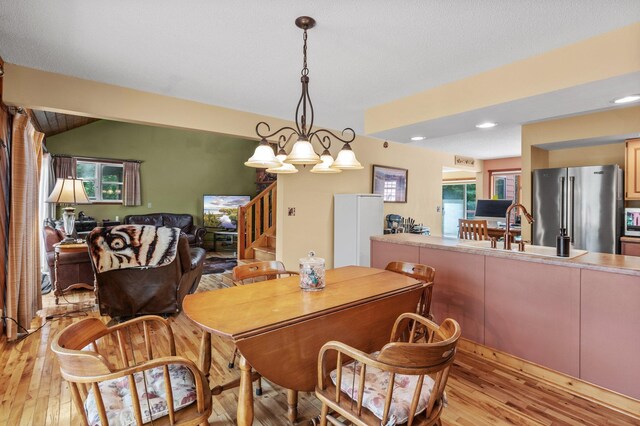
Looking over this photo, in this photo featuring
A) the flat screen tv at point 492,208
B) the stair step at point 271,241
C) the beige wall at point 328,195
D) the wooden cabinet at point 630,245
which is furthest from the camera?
the flat screen tv at point 492,208

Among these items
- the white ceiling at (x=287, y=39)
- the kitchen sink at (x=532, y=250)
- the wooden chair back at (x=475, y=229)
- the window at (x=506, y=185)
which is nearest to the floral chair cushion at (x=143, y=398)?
the white ceiling at (x=287, y=39)

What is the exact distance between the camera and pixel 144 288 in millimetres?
3305

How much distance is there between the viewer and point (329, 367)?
1797 millimetres

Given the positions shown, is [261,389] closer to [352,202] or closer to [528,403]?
[528,403]

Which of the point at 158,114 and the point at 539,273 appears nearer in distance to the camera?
the point at 539,273

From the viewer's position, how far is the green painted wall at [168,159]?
7.14 metres

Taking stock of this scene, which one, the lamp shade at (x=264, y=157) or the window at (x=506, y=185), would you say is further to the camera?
the window at (x=506, y=185)

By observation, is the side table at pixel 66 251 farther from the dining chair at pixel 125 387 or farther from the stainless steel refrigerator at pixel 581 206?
the stainless steel refrigerator at pixel 581 206

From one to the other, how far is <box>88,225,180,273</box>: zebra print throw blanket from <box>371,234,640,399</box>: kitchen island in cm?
253

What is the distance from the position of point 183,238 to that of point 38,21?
209cm

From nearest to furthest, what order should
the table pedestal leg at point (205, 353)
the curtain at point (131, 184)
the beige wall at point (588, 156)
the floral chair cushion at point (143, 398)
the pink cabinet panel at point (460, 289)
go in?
the floral chair cushion at point (143, 398), the table pedestal leg at point (205, 353), the pink cabinet panel at point (460, 289), the beige wall at point (588, 156), the curtain at point (131, 184)

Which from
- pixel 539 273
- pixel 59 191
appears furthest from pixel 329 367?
pixel 59 191

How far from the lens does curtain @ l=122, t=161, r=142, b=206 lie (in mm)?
7453

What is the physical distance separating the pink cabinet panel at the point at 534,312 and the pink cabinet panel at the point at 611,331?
52 mm
